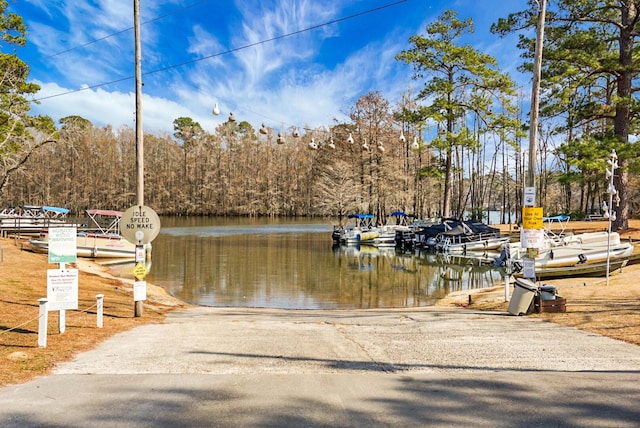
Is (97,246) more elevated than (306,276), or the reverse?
(97,246)

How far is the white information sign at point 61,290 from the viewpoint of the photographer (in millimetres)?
7793

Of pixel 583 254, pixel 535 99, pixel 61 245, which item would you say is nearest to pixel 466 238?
pixel 583 254

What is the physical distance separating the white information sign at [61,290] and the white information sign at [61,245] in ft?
1.27

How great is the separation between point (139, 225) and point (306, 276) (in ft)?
44.3

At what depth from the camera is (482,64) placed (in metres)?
34.8

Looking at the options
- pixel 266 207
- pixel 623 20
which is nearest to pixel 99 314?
Result: pixel 623 20

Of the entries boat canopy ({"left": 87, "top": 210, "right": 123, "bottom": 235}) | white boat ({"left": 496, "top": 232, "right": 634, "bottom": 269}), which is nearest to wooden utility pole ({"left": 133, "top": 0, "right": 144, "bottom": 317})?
white boat ({"left": 496, "top": 232, "right": 634, "bottom": 269})

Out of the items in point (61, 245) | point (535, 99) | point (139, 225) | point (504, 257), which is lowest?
point (504, 257)

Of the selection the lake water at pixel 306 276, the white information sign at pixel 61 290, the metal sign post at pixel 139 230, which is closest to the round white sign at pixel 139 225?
the metal sign post at pixel 139 230

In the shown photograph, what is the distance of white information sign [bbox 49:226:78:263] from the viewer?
822 cm

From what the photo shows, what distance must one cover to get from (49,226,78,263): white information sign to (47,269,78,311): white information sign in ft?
1.27

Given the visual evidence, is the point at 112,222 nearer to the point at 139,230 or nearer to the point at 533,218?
the point at 139,230

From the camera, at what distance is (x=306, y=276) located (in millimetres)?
22859

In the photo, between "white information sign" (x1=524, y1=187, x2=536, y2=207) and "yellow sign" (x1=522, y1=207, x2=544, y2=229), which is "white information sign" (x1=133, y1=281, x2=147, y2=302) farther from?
"white information sign" (x1=524, y1=187, x2=536, y2=207)
